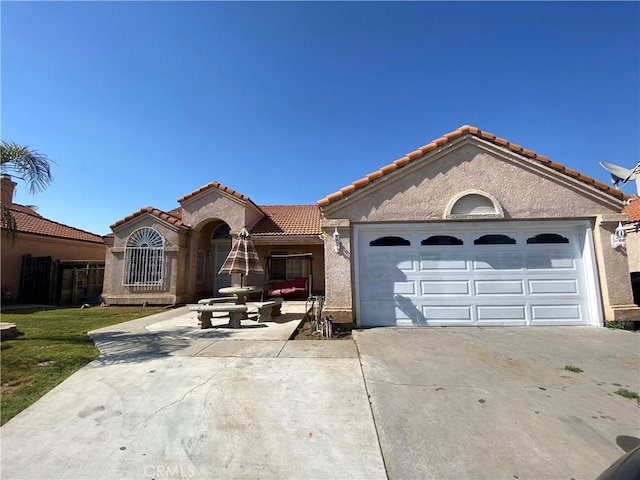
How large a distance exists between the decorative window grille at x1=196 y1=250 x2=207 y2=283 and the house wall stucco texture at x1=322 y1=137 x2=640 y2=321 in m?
10.7

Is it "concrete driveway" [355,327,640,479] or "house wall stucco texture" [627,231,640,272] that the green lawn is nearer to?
"concrete driveway" [355,327,640,479]

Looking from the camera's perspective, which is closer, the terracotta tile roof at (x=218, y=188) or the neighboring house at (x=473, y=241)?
the neighboring house at (x=473, y=241)

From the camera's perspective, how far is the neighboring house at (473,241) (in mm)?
8438

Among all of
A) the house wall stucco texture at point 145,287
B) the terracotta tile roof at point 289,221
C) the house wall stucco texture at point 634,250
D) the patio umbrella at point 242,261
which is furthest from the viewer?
the terracotta tile roof at point 289,221

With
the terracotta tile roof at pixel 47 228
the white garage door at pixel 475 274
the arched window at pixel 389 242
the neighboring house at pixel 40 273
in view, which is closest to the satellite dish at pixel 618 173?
the white garage door at pixel 475 274

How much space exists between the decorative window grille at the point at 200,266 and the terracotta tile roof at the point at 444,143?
35.0ft

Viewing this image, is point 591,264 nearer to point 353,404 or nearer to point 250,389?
point 353,404

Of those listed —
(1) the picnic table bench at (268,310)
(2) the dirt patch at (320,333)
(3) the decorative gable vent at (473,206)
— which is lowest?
(2) the dirt patch at (320,333)

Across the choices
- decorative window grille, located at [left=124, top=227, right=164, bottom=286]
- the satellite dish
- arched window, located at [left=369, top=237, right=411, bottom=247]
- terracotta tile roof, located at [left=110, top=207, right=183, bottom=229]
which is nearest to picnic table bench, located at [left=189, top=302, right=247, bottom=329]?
arched window, located at [left=369, top=237, right=411, bottom=247]

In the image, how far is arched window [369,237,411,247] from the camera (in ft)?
28.8

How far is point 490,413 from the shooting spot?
3.58m

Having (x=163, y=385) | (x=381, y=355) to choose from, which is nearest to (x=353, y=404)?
(x=381, y=355)

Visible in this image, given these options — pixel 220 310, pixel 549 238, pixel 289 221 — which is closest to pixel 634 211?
pixel 549 238

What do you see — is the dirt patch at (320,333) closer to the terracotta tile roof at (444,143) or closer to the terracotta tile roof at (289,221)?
the terracotta tile roof at (444,143)
